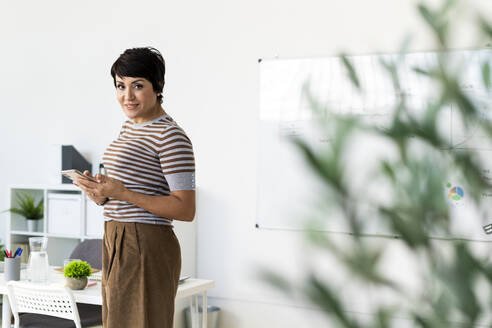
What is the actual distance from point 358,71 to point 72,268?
2455 mm

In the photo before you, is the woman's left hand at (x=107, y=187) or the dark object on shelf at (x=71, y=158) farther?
the dark object on shelf at (x=71, y=158)

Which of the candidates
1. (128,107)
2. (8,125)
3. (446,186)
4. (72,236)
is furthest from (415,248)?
(8,125)

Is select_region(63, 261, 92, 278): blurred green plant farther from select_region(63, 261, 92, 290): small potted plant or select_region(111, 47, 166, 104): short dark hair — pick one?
select_region(111, 47, 166, 104): short dark hair

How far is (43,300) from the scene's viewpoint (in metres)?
2.46

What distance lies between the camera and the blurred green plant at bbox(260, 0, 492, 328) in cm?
27

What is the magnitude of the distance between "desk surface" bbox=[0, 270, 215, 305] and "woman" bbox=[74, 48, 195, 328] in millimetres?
517

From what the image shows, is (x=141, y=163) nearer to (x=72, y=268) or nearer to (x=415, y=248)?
(x=72, y=268)

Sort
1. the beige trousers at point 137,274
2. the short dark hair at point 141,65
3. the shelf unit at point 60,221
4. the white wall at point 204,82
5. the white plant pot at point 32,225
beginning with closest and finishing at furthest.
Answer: the beige trousers at point 137,274, the short dark hair at point 141,65, the white wall at point 204,82, the shelf unit at point 60,221, the white plant pot at point 32,225

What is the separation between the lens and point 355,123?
0.91 feet

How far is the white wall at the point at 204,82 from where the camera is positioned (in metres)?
3.95

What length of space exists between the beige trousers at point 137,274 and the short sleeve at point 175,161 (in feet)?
0.52

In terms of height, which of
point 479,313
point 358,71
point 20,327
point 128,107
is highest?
point 128,107

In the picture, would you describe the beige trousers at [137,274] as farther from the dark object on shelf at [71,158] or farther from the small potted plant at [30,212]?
the small potted plant at [30,212]

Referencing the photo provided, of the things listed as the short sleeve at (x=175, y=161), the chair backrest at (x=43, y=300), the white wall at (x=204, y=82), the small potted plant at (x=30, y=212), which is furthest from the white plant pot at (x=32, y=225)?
the short sleeve at (x=175, y=161)
